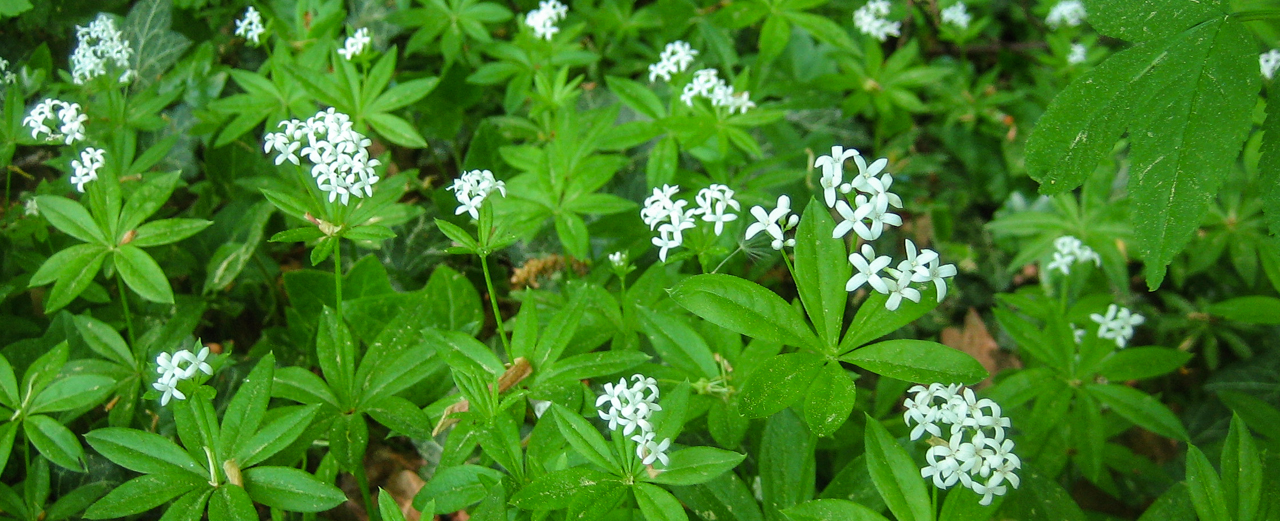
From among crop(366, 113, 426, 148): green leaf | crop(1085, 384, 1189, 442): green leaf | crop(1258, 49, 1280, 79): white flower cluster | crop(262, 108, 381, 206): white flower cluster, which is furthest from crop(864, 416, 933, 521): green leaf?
crop(1258, 49, 1280, 79): white flower cluster

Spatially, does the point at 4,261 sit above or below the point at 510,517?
above

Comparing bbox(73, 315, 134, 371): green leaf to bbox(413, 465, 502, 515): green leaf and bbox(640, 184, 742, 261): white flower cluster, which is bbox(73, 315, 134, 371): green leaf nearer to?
bbox(413, 465, 502, 515): green leaf

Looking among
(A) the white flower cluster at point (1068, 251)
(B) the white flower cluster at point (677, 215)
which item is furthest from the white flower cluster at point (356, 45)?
(A) the white flower cluster at point (1068, 251)

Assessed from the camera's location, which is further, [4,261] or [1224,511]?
[4,261]

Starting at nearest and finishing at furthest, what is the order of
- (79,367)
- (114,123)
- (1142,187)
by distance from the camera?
(1142,187)
(79,367)
(114,123)

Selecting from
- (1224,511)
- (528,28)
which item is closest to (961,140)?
(528,28)

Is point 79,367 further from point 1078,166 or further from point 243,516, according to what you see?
point 1078,166
